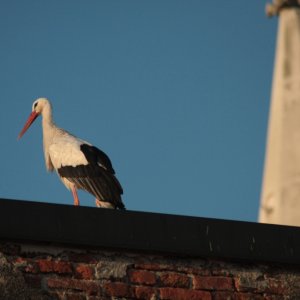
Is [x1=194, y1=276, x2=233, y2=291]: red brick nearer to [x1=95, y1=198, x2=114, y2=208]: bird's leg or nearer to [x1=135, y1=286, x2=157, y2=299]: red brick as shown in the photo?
[x1=135, y1=286, x2=157, y2=299]: red brick

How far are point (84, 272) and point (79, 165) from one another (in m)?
6.14

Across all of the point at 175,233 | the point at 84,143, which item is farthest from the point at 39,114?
the point at 175,233

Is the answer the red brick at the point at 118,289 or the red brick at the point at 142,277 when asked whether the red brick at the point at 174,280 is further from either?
the red brick at the point at 118,289

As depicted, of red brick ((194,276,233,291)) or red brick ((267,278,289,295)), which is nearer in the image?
red brick ((194,276,233,291))

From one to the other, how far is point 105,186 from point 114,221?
535cm

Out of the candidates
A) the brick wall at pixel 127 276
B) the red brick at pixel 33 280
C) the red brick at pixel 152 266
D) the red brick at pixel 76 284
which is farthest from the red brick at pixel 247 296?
the red brick at pixel 33 280

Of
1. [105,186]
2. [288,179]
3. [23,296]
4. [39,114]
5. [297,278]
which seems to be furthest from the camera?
[288,179]

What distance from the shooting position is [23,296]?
7699 mm

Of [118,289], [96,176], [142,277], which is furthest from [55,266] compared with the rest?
[96,176]

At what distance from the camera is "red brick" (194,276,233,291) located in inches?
318

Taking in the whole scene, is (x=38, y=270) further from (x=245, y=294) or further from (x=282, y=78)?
(x=282, y=78)

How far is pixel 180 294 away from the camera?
8000 millimetres

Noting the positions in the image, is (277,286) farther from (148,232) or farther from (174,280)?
(148,232)

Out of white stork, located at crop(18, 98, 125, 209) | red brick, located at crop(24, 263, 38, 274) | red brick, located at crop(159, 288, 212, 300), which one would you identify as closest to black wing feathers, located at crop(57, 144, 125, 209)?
white stork, located at crop(18, 98, 125, 209)
